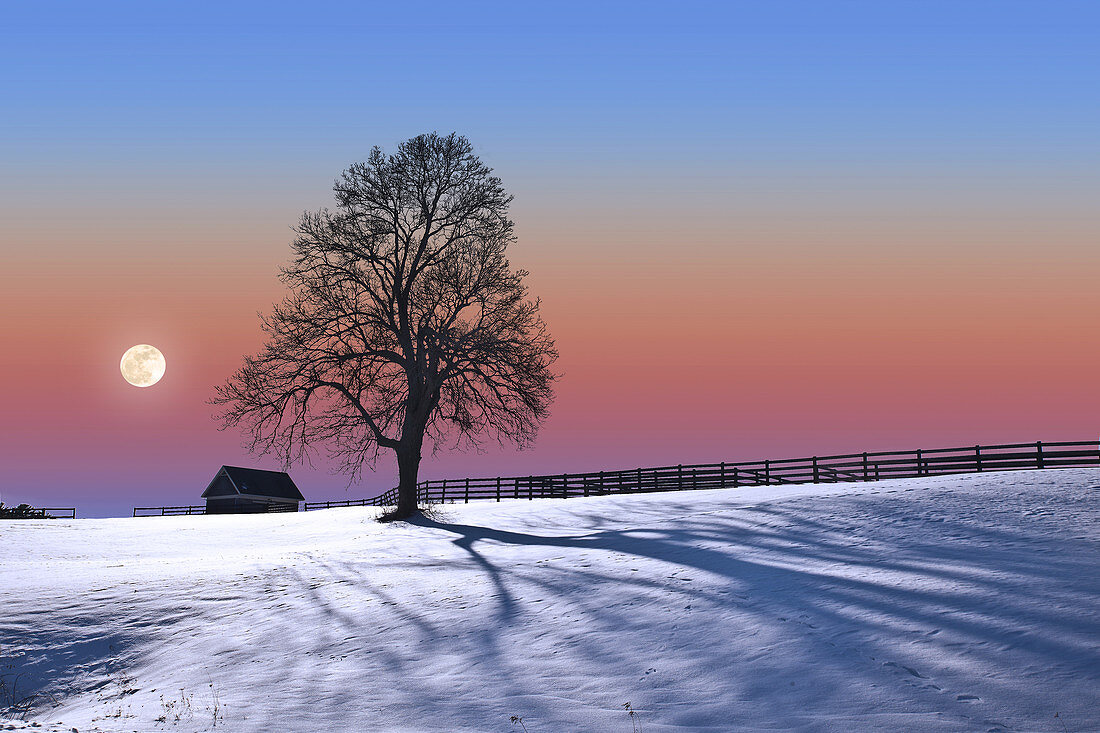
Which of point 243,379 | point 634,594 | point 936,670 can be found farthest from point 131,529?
point 936,670

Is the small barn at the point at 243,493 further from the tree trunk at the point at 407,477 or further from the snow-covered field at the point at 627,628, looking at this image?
the snow-covered field at the point at 627,628

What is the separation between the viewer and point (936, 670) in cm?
780

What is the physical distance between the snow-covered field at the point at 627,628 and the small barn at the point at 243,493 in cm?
4656

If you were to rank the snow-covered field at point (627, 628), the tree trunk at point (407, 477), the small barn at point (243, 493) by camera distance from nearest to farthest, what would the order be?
the snow-covered field at point (627, 628) < the tree trunk at point (407, 477) < the small barn at point (243, 493)

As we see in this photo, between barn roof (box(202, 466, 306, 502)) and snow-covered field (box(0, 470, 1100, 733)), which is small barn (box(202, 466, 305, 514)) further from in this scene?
snow-covered field (box(0, 470, 1100, 733))

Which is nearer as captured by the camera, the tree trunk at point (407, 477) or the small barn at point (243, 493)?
the tree trunk at point (407, 477)

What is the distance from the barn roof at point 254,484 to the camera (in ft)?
214

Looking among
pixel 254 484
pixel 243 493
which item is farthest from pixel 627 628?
pixel 254 484

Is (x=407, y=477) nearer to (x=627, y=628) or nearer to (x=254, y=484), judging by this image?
(x=627, y=628)

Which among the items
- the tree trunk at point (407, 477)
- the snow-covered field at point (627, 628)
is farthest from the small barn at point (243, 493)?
the snow-covered field at point (627, 628)

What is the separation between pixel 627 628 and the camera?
10469 millimetres

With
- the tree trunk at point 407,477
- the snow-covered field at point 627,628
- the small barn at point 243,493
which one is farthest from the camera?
the small barn at point 243,493

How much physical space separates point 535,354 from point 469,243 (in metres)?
5.36

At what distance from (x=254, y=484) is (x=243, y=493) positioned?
2.71 m
